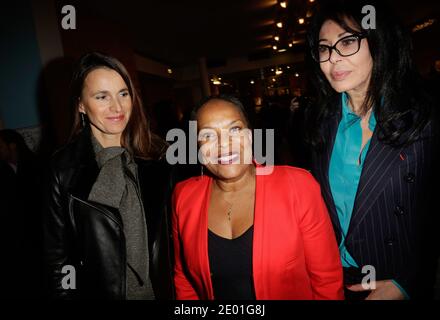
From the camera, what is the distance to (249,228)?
1.37 m

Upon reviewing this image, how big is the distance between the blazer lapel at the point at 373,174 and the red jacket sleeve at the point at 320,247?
6.6 inches

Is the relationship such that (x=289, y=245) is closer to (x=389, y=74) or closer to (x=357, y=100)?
(x=357, y=100)

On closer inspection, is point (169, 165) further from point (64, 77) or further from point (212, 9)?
point (212, 9)

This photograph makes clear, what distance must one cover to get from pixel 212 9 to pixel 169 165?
6712 mm

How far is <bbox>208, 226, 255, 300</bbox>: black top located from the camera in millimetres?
1340

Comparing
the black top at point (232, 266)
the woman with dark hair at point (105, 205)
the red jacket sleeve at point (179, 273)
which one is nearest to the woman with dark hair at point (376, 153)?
the black top at point (232, 266)

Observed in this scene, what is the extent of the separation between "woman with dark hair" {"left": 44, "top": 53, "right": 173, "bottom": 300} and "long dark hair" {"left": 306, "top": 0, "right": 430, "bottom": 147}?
130 cm

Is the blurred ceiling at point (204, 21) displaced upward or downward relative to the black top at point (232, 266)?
upward

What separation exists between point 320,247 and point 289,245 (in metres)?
0.15

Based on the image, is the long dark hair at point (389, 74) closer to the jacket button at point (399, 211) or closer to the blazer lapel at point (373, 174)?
the blazer lapel at point (373, 174)

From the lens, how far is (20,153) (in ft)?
9.53

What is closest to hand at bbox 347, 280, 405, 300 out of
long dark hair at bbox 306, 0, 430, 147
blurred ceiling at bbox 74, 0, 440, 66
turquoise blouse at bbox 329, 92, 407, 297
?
turquoise blouse at bbox 329, 92, 407, 297

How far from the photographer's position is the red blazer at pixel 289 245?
129cm

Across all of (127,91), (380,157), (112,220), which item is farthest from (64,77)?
(380,157)
